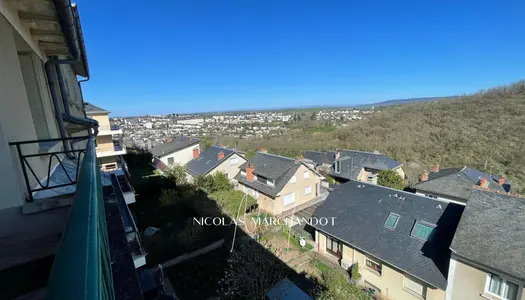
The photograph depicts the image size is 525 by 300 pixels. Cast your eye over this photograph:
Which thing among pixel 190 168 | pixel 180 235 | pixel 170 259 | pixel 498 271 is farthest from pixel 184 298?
pixel 190 168

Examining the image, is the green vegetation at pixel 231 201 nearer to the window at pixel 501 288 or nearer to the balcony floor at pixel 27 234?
the window at pixel 501 288

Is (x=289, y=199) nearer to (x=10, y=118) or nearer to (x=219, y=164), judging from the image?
(x=219, y=164)

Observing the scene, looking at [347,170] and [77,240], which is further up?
[77,240]

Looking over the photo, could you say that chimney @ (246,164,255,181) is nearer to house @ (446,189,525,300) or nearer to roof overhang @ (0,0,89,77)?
house @ (446,189,525,300)

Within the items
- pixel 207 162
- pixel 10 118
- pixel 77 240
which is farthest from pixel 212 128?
pixel 77 240

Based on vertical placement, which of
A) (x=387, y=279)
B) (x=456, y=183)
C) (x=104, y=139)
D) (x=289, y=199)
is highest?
(x=104, y=139)

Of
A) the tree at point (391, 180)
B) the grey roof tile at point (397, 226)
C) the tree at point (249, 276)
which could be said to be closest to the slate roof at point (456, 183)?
the tree at point (391, 180)

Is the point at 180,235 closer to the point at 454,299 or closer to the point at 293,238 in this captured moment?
the point at 293,238

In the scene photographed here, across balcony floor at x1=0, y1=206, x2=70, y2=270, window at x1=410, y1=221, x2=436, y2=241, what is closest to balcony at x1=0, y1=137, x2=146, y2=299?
balcony floor at x1=0, y1=206, x2=70, y2=270
